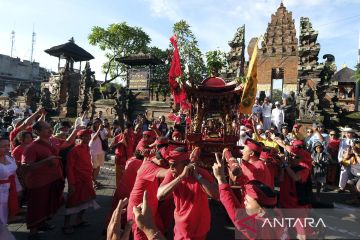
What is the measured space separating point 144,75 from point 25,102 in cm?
1304

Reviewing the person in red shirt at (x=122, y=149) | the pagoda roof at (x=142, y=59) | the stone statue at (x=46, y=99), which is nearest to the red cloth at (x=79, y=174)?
the person in red shirt at (x=122, y=149)

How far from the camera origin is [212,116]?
817 centimetres

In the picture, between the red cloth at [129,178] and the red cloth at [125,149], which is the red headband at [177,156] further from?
the red cloth at [125,149]

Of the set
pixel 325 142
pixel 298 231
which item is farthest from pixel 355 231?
pixel 325 142

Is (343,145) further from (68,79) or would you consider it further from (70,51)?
(70,51)

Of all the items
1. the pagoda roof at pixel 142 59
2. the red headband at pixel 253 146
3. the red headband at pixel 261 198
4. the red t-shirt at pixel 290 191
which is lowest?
the red t-shirt at pixel 290 191

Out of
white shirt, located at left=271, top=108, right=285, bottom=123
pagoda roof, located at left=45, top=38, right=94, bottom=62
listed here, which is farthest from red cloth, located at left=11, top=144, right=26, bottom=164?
pagoda roof, located at left=45, top=38, right=94, bottom=62

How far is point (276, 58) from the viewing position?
32688mm

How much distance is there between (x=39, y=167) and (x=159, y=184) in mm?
2283

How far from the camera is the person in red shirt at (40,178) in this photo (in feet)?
17.1

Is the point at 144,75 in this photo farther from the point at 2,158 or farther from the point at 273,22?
the point at 2,158

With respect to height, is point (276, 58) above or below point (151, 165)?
above

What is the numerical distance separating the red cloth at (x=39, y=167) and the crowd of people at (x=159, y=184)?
2cm

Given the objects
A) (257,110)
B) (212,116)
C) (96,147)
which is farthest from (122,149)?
(257,110)
